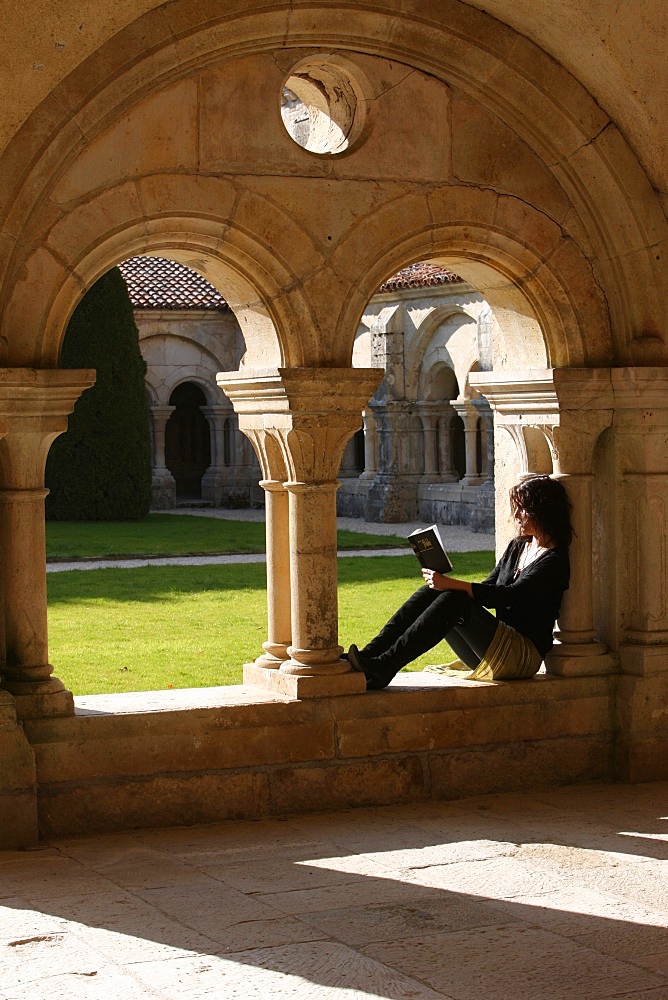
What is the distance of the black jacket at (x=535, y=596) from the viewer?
551cm

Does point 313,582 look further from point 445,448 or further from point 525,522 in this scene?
point 445,448

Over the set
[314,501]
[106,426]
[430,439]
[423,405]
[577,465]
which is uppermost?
[423,405]

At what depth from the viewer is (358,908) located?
13.5 feet

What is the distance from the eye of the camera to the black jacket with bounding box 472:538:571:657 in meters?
5.51

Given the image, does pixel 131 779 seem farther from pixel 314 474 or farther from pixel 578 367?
pixel 578 367

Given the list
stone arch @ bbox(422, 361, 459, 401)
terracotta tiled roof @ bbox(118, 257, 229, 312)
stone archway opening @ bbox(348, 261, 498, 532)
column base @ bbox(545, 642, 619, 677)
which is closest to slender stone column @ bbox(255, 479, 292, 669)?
column base @ bbox(545, 642, 619, 677)

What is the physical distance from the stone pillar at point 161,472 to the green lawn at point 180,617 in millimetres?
9590

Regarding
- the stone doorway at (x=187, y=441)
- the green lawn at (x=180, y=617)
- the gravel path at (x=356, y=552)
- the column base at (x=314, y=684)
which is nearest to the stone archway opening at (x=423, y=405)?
the gravel path at (x=356, y=552)

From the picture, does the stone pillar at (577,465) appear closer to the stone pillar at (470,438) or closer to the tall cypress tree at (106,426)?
the stone pillar at (470,438)

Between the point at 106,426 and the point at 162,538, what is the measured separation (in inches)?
156

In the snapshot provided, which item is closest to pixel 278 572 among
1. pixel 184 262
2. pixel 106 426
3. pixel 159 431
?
pixel 184 262

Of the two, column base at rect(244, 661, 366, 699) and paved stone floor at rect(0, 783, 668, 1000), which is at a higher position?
column base at rect(244, 661, 366, 699)

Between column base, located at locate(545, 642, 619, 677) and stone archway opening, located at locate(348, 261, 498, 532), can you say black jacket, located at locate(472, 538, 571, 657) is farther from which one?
Answer: stone archway opening, located at locate(348, 261, 498, 532)

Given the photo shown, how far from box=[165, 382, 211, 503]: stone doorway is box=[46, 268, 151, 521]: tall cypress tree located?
497 centimetres
